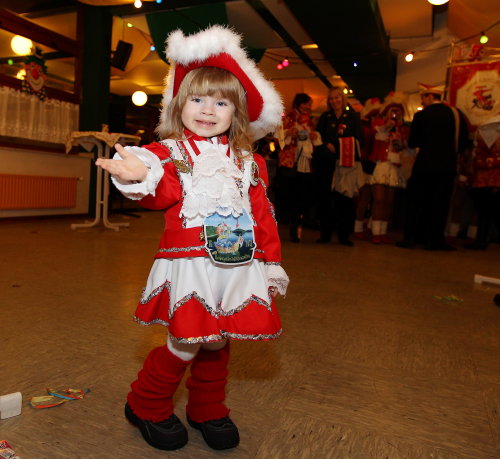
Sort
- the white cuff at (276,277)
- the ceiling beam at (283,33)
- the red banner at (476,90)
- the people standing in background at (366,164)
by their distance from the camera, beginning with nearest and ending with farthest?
the white cuff at (276,277) < the red banner at (476,90) < the people standing in background at (366,164) < the ceiling beam at (283,33)

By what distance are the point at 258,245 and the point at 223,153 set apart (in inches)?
9.0

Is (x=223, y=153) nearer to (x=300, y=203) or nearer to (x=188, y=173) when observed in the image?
(x=188, y=173)

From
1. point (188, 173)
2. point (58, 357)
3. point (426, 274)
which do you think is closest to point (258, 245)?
point (188, 173)

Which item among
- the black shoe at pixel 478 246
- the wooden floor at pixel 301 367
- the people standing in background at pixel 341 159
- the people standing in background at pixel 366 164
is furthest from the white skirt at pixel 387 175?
the wooden floor at pixel 301 367

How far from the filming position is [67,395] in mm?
1167

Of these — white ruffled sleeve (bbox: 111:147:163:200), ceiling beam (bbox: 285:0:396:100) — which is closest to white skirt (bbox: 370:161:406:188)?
ceiling beam (bbox: 285:0:396:100)

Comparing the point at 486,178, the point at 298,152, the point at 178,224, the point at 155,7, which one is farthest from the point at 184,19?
the point at 178,224

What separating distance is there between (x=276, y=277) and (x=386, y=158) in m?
4.08

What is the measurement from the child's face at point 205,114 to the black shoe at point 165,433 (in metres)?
0.66

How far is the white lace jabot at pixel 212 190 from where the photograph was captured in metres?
0.97

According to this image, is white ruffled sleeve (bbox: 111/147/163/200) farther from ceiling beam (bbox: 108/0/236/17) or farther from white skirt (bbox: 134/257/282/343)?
ceiling beam (bbox: 108/0/236/17)

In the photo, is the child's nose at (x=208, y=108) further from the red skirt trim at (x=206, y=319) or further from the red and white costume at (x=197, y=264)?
the red skirt trim at (x=206, y=319)

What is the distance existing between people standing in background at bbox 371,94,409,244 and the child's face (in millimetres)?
4006

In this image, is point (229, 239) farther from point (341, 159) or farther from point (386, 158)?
point (386, 158)
